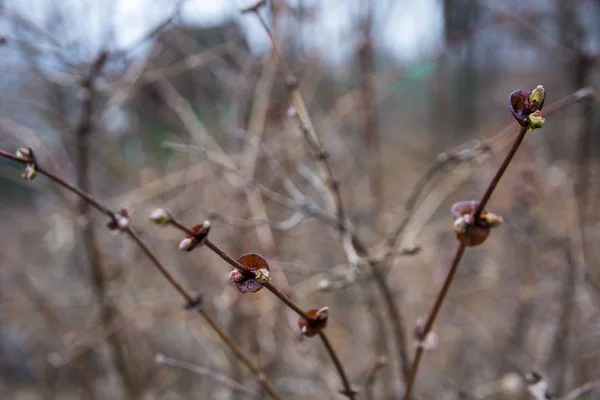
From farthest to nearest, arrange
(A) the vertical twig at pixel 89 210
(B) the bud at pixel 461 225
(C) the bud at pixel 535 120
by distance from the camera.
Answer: (A) the vertical twig at pixel 89 210 → (B) the bud at pixel 461 225 → (C) the bud at pixel 535 120

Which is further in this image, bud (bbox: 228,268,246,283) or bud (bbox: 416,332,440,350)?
bud (bbox: 416,332,440,350)

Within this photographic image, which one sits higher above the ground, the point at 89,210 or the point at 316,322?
the point at 89,210

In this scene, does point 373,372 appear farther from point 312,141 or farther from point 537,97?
point 537,97

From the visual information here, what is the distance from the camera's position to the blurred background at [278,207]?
117cm

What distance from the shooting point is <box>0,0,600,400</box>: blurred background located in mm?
1175

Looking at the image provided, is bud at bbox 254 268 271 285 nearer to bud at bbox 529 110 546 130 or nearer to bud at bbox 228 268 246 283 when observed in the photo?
bud at bbox 228 268 246 283

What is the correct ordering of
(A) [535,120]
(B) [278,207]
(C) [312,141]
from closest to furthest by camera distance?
(A) [535,120]
(C) [312,141]
(B) [278,207]

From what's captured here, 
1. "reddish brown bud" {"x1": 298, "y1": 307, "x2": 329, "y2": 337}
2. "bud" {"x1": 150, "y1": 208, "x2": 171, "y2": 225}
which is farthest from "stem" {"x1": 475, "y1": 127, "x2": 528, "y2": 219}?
"bud" {"x1": 150, "y1": 208, "x2": 171, "y2": 225}

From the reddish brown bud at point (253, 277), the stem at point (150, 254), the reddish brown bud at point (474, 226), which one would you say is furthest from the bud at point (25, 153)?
the reddish brown bud at point (474, 226)

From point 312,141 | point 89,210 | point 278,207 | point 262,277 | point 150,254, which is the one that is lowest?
point 262,277

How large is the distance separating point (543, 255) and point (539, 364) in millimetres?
444

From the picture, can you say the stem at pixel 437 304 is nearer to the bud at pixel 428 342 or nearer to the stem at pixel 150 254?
the bud at pixel 428 342

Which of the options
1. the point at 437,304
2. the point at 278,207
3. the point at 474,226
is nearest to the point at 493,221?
the point at 474,226

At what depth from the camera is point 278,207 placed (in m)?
1.93
